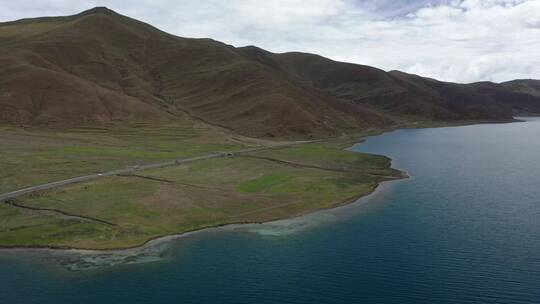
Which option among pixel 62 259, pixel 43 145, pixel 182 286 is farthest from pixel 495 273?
pixel 43 145

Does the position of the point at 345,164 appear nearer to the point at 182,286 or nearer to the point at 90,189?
the point at 90,189

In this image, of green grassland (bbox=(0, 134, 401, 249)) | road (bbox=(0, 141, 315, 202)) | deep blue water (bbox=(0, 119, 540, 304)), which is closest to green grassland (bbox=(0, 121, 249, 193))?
green grassland (bbox=(0, 134, 401, 249))

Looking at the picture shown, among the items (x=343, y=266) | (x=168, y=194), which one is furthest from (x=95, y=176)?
(x=343, y=266)

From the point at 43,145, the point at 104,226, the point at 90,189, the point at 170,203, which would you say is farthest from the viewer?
the point at 43,145

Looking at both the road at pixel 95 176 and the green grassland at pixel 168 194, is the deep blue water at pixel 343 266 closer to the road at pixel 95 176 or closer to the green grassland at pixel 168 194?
the green grassland at pixel 168 194

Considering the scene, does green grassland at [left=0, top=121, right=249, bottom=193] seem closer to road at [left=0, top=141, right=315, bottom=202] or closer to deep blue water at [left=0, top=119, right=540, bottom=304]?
road at [left=0, top=141, right=315, bottom=202]

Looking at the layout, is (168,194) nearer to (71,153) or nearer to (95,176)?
(95,176)
